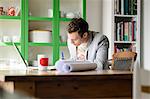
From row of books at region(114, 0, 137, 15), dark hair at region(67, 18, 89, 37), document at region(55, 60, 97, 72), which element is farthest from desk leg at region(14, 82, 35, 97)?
row of books at region(114, 0, 137, 15)

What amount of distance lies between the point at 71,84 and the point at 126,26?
8.18 feet

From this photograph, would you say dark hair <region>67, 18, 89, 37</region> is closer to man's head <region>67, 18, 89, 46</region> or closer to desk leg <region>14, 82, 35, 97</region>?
man's head <region>67, 18, 89, 46</region>

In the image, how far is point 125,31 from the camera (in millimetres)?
A: 3994

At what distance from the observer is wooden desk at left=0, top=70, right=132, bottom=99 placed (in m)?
1.63

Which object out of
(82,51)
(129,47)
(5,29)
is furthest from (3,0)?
(129,47)

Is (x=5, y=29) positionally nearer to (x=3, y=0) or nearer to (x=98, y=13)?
(x=3, y=0)

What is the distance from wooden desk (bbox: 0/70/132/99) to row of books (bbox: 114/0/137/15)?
2259mm

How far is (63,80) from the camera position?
65.7 inches

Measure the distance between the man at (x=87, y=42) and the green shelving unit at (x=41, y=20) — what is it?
1075 mm

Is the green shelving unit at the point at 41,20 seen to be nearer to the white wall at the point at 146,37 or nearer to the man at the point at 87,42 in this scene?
the white wall at the point at 146,37

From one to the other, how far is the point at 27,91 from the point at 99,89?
451mm

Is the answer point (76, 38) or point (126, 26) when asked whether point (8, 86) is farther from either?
point (126, 26)

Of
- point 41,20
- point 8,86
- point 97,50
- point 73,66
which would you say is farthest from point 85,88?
point 41,20

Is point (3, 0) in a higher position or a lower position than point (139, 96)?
higher
